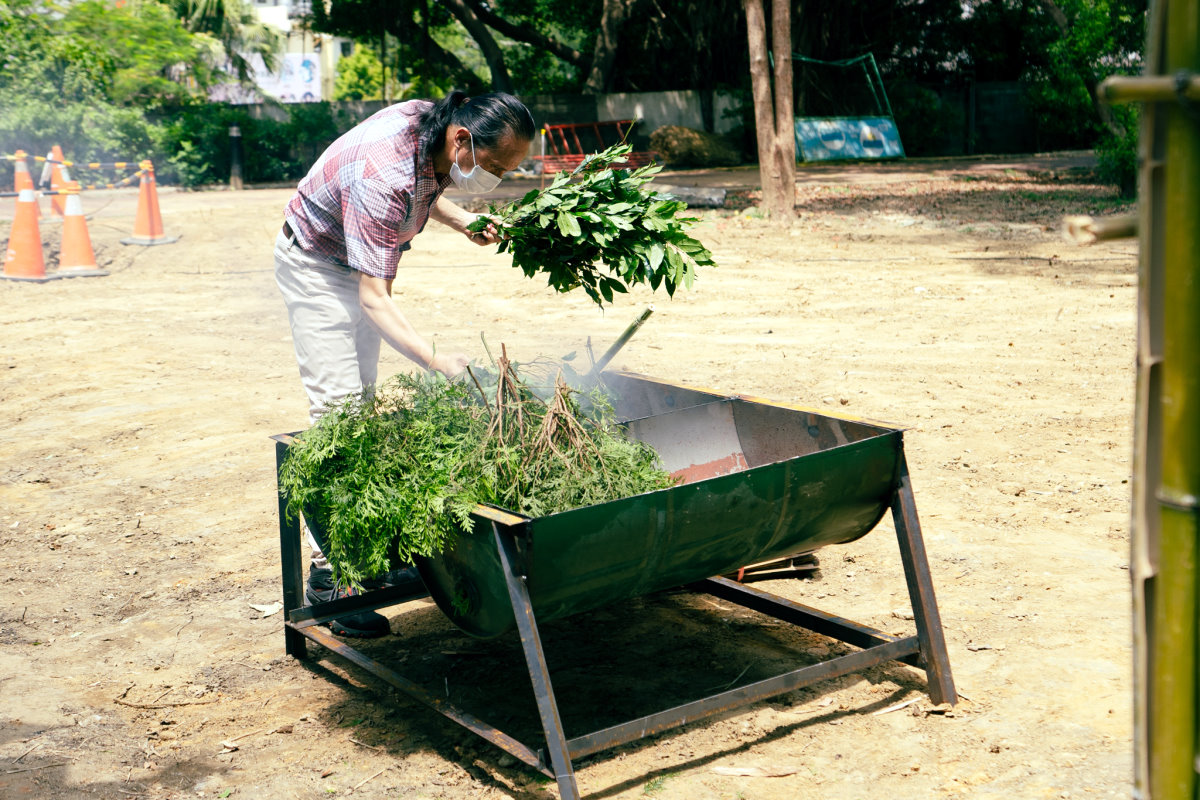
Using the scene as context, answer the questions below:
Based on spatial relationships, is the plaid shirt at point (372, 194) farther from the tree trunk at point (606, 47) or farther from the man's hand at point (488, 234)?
the tree trunk at point (606, 47)

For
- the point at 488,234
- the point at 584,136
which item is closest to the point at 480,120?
the point at 488,234

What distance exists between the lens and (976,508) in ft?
16.5

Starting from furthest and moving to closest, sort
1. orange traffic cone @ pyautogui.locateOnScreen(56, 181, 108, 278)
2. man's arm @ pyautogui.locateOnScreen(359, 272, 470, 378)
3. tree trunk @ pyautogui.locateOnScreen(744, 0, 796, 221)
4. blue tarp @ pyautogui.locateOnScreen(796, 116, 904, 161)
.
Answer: blue tarp @ pyautogui.locateOnScreen(796, 116, 904, 161)
tree trunk @ pyautogui.locateOnScreen(744, 0, 796, 221)
orange traffic cone @ pyautogui.locateOnScreen(56, 181, 108, 278)
man's arm @ pyautogui.locateOnScreen(359, 272, 470, 378)

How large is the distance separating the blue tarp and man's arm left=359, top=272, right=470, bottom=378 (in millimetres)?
23061

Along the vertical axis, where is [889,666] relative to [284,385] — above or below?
below

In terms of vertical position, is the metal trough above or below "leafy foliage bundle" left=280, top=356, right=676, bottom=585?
below

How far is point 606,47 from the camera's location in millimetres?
27516

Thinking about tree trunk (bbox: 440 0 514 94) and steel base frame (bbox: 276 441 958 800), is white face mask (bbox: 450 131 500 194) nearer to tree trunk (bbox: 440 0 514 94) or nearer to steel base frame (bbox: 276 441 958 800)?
steel base frame (bbox: 276 441 958 800)

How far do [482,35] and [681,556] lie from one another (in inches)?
1020

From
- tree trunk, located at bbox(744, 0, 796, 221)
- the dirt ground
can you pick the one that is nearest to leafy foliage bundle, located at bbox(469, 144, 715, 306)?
the dirt ground

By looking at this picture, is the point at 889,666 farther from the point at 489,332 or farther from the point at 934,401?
the point at 489,332

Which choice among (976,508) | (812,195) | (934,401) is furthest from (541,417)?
(812,195)

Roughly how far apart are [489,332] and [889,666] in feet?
18.7

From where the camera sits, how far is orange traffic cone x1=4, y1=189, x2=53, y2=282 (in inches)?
457
